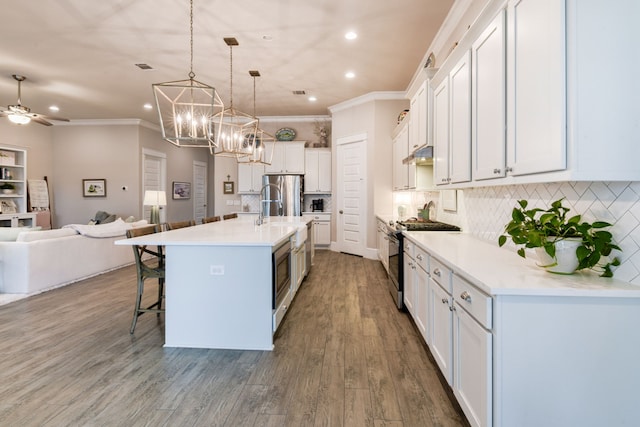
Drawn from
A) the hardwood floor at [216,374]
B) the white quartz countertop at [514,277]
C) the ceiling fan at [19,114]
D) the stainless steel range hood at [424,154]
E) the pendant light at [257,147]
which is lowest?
the hardwood floor at [216,374]

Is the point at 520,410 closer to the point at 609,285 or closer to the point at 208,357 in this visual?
the point at 609,285

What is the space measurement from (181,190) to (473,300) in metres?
9.90

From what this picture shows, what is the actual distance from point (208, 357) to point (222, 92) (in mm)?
5060

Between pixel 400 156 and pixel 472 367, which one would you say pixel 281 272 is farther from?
pixel 400 156

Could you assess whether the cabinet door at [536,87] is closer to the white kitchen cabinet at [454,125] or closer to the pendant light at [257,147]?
the white kitchen cabinet at [454,125]

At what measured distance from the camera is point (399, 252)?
348 cm

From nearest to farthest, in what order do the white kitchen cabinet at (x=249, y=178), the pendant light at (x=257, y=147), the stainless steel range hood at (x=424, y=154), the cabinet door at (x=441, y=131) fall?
the cabinet door at (x=441, y=131)
the stainless steel range hood at (x=424, y=154)
the pendant light at (x=257, y=147)
the white kitchen cabinet at (x=249, y=178)

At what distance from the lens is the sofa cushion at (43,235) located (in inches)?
167

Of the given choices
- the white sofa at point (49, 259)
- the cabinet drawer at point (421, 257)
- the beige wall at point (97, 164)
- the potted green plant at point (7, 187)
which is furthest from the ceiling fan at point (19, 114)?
the cabinet drawer at point (421, 257)

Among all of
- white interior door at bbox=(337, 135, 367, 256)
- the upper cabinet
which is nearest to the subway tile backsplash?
the upper cabinet

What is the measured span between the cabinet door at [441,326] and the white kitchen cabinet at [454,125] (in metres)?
0.87

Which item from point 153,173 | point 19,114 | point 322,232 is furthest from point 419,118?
point 153,173

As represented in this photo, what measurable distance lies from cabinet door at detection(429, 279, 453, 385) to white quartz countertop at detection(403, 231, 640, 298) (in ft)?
0.79

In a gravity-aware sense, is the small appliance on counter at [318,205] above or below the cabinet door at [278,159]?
below
